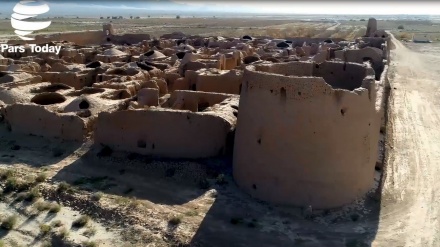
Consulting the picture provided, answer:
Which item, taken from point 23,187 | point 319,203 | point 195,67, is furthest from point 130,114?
point 195,67

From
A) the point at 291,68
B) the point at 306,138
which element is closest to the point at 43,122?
the point at 291,68

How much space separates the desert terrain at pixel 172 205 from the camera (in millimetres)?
12828

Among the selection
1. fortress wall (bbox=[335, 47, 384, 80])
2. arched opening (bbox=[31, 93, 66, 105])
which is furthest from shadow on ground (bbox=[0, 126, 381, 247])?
fortress wall (bbox=[335, 47, 384, 80])

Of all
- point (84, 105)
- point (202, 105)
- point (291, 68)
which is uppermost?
point (291, 68)

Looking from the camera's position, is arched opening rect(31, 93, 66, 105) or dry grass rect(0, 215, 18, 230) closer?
dry grass rect(0, 215, 18, 230)

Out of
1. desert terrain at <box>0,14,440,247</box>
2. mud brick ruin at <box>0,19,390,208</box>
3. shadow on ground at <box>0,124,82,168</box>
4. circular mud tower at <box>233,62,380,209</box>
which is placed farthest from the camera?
shadow on ground at <box>0,124,82,168</box>

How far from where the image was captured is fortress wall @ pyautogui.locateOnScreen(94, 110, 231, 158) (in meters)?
17.1

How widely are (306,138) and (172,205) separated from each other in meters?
4.48

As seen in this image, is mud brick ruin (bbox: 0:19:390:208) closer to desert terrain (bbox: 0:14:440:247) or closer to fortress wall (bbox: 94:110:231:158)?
fortress wall (bbox: 94:110:231:158)

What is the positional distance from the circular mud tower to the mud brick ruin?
0.03 m

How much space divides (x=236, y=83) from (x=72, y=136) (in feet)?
27.4

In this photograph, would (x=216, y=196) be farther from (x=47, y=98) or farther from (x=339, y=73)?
(x=47, y=98)

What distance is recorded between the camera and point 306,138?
1352cm

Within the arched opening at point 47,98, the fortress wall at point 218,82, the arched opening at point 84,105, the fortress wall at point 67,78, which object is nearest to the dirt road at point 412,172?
the fortress wall at point 218,82
